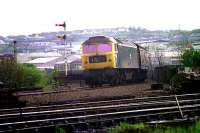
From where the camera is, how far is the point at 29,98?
19.1 metres

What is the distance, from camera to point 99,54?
28.5m

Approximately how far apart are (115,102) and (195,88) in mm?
4911

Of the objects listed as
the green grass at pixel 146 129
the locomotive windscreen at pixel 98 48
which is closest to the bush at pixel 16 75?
the locomotive windscreen at pixel 98 48

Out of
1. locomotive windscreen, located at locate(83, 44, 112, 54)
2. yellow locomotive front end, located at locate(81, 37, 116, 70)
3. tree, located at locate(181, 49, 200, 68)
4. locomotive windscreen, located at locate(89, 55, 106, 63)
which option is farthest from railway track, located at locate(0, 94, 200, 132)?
locomotive windscreen, located at locate(89, 55, 106, 63)

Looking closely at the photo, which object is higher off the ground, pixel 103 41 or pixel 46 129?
pixel 103 41

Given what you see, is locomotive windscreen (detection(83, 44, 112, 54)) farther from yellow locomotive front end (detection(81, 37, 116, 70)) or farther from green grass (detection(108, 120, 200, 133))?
green grass (detection(108, 120, 200, 133))

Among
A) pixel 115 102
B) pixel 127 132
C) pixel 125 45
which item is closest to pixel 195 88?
pixel 115 102

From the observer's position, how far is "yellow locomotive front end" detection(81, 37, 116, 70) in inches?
1110

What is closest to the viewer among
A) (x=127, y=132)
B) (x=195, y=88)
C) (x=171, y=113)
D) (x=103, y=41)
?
(x=127, y=132)

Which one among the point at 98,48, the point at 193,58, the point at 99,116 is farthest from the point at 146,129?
the point at 98,48

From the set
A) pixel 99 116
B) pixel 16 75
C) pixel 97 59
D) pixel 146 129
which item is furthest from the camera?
pixel 16 75

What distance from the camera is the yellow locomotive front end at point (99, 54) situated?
28.2 meters

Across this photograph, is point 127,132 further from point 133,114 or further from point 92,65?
point 92,65

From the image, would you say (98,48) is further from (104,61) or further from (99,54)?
(104,61)
